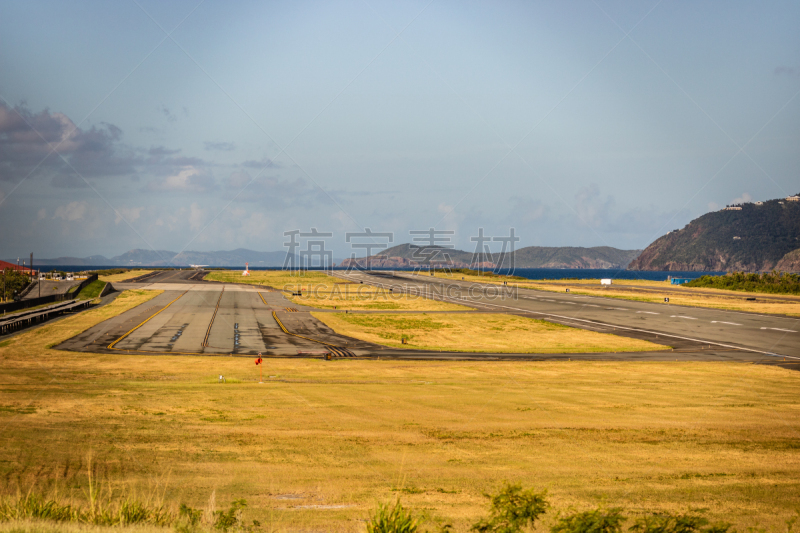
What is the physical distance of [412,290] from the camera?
3875 inches

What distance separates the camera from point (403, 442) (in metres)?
14.4

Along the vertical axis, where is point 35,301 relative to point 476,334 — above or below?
above

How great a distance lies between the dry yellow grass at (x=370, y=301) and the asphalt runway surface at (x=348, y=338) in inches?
144

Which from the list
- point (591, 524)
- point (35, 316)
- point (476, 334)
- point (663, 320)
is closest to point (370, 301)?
point (476, 334)

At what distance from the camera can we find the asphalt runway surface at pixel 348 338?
36688 millimetres

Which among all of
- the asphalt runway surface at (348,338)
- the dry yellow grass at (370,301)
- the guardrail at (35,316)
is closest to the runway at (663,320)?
the asphalt runway surface at (348,338)

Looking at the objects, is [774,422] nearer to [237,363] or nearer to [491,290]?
[237,363]

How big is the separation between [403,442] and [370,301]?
2522 inches

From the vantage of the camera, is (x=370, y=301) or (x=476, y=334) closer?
(x=476, y=334)

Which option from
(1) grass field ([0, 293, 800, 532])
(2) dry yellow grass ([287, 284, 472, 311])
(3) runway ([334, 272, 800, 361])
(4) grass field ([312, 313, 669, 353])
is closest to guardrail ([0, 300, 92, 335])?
(1) grass field ([0, 293, 800, 532])

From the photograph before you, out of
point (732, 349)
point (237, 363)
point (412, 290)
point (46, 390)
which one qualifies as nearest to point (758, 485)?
point (46, 390)

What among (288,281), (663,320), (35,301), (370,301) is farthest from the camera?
(288,281)

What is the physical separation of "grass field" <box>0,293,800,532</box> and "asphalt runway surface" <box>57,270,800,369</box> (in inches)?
428

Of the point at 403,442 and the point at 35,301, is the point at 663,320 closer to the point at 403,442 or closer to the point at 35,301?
the point at 403,442
